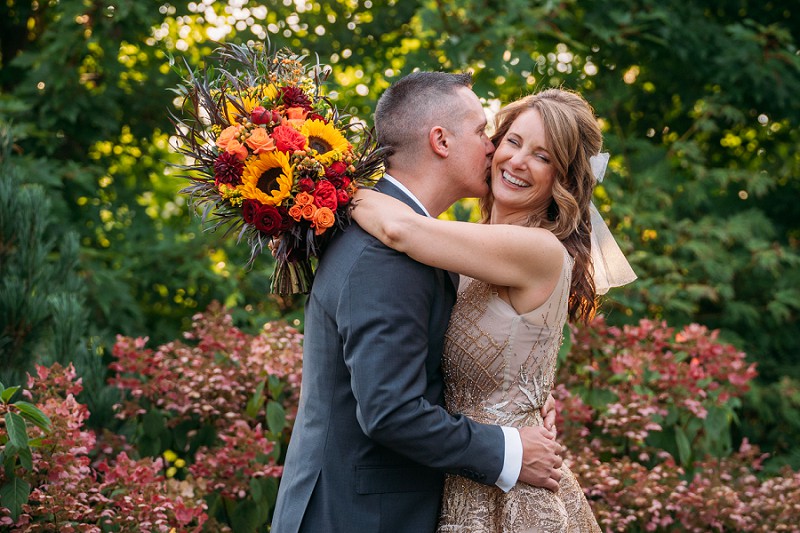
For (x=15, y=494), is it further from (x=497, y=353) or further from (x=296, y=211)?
(x=497, y=353)

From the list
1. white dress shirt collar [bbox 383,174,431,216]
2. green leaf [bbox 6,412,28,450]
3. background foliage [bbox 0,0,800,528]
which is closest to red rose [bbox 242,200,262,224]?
white dress shirt collar [bbox 383,174,431,216]

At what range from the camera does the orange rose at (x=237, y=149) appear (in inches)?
102

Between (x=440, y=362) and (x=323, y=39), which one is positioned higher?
(x=323, y=39)

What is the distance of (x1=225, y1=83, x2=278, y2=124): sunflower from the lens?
8.90ft

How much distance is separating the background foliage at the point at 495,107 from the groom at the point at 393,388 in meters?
2.86

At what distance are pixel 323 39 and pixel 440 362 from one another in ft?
15.0

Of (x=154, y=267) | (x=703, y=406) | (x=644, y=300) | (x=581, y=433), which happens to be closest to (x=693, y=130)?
(x=644, y=300)

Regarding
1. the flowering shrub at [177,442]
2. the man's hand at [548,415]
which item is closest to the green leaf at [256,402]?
the flowering shrub at [177,442]

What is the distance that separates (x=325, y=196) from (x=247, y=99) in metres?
0.44

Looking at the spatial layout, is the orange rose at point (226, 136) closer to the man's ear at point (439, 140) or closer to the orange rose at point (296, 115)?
the orange rose at point (296, 115)

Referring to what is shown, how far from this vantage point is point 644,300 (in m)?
6.00

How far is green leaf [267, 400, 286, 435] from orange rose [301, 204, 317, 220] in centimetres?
178

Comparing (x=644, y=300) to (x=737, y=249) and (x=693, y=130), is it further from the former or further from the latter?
(x=693, y=130)

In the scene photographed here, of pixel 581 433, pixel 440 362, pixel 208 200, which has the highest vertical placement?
pixel 208 200
